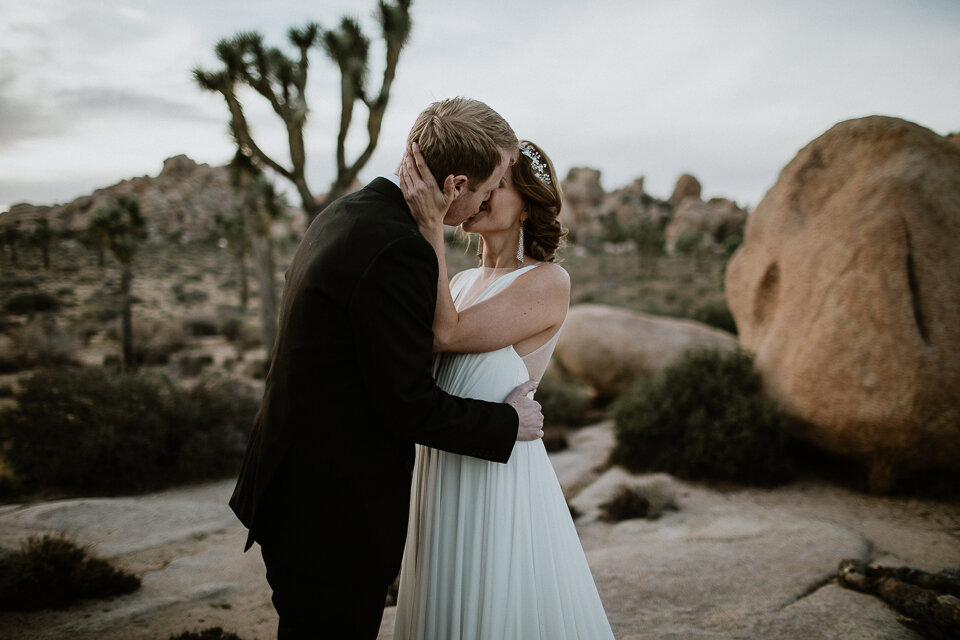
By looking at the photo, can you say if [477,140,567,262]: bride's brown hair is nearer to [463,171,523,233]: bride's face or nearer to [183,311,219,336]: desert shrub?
[463,171,523,233]: bride's face

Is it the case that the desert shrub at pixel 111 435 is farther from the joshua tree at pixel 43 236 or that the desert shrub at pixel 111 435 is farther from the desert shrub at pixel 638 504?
the joshua tree at pixel 43 236

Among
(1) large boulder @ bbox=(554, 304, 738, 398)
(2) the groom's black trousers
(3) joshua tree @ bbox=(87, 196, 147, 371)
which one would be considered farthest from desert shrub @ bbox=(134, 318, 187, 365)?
(2) the groom's black trousers

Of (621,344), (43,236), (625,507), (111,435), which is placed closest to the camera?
(625,507)

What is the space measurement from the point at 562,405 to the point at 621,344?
1.53 metres

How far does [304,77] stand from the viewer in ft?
33.4

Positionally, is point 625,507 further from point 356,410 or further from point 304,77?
point 304,77

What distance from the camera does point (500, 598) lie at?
194 cm

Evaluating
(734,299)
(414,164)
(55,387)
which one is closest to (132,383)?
(55,387)

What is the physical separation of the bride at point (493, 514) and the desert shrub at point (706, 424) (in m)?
4.57

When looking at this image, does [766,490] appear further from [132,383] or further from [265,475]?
[132,383]

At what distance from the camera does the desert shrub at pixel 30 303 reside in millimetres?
17875

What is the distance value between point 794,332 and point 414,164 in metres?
5.60

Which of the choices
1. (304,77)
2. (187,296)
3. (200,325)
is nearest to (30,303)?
(200,325)

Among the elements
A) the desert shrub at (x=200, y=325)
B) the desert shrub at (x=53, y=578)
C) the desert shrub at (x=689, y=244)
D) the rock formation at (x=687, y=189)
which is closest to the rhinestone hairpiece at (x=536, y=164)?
the desert shrub at (x=53, y=578)
